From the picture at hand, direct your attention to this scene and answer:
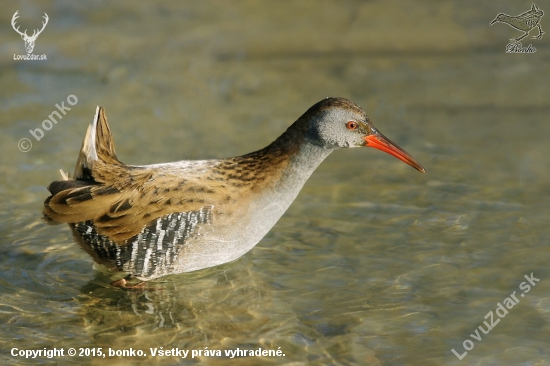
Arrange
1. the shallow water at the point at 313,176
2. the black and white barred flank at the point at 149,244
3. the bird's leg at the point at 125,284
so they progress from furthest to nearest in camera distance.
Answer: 1. the bird's leg at the point at 125,284
2. the black and white barred flank at the point at 149,244
3. the shallow water at the point at 313,176

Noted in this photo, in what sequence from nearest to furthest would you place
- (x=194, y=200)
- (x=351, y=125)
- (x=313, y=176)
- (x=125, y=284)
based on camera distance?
(x=194, y=200)
(x=351, y=125)
(x=125, y=284)
(x=313, y=176)

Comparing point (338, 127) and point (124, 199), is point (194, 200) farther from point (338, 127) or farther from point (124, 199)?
point (338, 127)

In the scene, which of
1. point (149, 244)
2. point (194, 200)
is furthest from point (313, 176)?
point (149, 244)

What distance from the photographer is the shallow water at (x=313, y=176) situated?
5043 millimetres

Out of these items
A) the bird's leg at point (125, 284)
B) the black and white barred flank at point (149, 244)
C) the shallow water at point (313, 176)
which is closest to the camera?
the shallow water at point (313, 176)

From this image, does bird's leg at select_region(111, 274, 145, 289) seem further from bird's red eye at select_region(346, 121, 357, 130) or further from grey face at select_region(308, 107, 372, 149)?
bird's red eye at select_region(346, 121, 357, 130)

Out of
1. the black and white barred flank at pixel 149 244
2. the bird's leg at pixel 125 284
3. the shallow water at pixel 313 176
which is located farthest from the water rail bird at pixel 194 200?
the shallow water at pixel 313 176

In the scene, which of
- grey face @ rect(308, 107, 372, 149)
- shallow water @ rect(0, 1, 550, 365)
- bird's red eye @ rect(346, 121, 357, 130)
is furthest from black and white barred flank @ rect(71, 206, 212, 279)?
bird's red eye @ rect(346, 121, 357, 130)

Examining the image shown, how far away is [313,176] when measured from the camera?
23.3 feet

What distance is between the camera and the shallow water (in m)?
5.04

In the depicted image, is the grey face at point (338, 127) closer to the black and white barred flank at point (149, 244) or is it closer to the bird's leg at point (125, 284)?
the black and white barred flank at point (149, 244)

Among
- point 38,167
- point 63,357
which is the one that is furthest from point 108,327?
point 38,167

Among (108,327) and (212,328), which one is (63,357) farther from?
(212,328)

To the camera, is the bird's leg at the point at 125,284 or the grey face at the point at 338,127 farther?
the bird's leg at the point at 125,284
